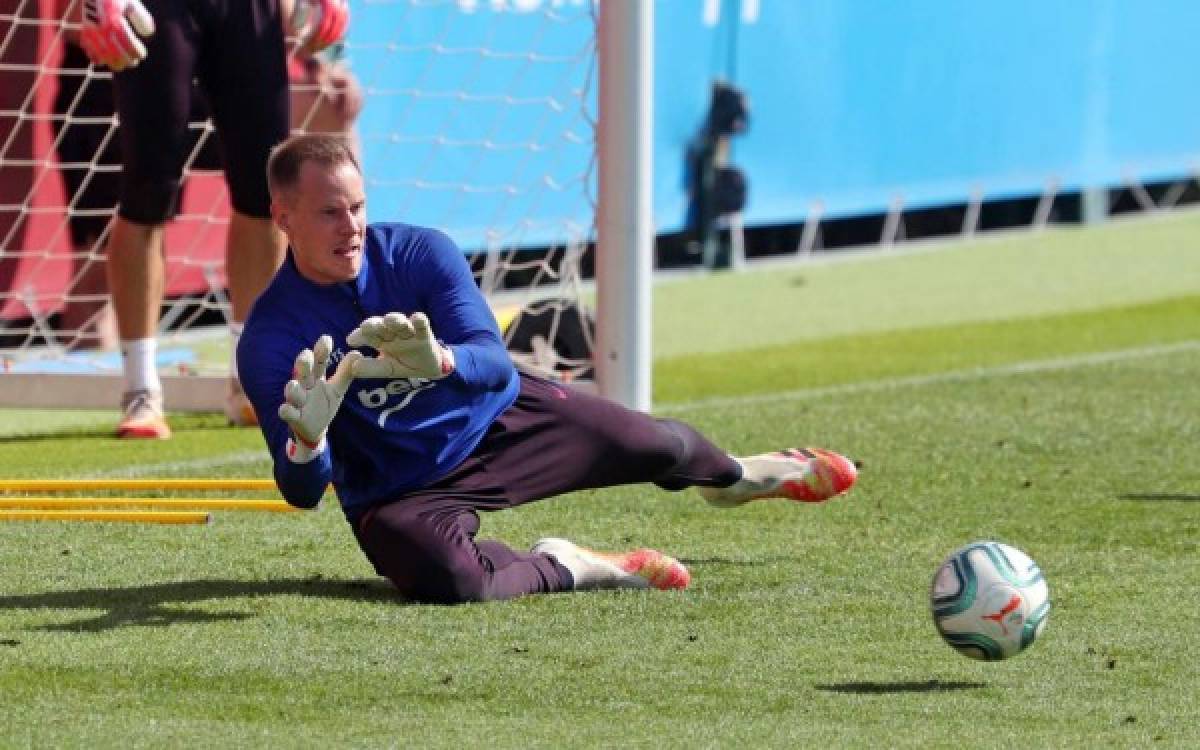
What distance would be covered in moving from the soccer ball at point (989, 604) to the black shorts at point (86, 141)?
208 inches

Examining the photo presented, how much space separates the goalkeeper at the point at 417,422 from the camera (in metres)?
5.33

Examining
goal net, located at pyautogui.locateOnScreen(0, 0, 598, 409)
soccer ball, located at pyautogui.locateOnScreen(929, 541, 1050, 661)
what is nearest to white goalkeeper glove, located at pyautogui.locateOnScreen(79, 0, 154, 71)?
goal net, located at pyautogui.locateOnScreen(0, 0, 598, 409)

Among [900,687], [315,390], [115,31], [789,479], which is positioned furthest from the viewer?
[115,31]

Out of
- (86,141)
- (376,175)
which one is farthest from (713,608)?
(376,175)

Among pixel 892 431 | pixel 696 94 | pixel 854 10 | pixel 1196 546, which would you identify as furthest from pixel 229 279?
pixel 854 10

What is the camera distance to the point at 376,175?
34.3ft

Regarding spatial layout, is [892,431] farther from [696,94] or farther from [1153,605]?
[696,94]

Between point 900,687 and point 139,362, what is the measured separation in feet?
13.1

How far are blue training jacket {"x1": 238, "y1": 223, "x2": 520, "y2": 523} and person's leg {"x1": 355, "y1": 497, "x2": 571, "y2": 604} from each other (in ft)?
0.31

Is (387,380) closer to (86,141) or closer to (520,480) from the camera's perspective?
(520,480)

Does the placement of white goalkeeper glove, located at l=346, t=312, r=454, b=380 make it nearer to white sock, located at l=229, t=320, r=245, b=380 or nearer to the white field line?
white sock, located at l=229, t=320, r=245, b=380

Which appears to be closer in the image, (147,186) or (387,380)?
(387,380)

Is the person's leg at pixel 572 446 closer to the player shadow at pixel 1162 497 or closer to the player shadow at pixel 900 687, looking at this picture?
the player shadow at pixel 900 687

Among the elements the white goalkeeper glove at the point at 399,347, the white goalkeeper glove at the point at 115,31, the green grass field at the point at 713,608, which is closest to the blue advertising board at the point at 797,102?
the green grass field at the point at 713,608
